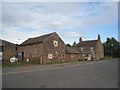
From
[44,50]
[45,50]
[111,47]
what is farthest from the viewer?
[111,47]

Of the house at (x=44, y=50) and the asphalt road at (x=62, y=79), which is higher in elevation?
the house at (x=44, y=50)

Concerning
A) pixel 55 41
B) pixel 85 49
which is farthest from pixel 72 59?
pixel 85 49

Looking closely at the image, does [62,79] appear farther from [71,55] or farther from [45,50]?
[71,55]

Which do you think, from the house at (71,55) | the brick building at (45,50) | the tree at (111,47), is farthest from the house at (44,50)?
the tree at (111,47)

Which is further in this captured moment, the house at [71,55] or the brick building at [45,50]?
the house at [71,55]

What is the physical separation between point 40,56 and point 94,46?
3199 cm

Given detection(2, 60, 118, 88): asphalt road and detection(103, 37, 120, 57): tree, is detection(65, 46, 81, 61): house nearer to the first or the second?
detection(2, 60, 118, 88): asphalt road

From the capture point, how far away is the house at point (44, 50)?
92.0 ft

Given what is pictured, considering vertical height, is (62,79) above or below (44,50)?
below

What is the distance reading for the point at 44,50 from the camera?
27922mm

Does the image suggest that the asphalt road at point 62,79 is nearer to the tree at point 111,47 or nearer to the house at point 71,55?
the house at point 71,55

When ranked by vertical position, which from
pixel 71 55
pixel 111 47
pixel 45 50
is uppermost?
pixel 111 47

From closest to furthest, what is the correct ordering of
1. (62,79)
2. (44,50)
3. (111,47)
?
(62,79) < (44,50) < (111,47)

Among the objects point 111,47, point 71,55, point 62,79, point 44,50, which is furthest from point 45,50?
point 111,47
